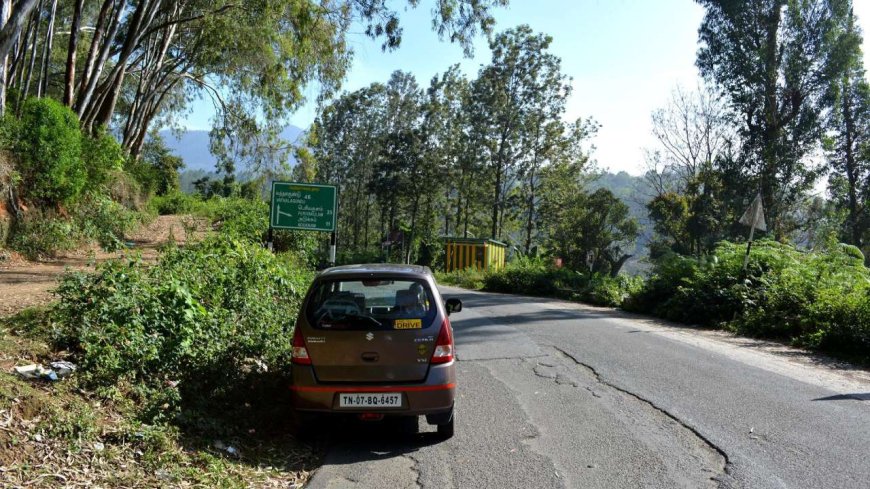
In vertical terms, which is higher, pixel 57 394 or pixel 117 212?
pixel 117 212

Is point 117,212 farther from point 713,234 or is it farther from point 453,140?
point 453,140

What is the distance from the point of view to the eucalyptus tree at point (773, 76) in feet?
88.9

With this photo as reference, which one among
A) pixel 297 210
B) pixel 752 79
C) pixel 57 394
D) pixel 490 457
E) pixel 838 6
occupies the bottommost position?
pixel 490 457

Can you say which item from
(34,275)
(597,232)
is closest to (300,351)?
(34,275)

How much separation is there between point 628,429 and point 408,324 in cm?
228

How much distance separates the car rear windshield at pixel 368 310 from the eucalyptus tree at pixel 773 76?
27.7m

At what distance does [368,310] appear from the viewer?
5922 millimetres

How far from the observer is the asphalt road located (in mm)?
4691

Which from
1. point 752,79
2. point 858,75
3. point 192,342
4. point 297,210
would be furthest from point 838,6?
point 192,342

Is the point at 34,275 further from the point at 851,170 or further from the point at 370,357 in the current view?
the point at 851,170

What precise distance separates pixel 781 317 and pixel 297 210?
1056 cm

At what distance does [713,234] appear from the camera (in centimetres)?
3512

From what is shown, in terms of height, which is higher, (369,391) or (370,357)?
(370,357)

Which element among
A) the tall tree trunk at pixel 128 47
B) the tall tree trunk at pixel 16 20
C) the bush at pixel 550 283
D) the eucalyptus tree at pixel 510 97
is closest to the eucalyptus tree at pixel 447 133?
the eucalyptus tree at pixel 510 97
